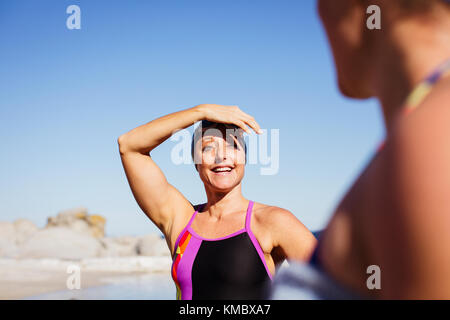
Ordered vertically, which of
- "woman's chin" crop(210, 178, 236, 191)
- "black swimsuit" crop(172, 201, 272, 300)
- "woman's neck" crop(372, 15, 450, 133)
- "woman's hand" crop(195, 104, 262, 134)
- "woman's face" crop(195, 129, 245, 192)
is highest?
"woman's hand" crop(195, 104, 262, 134)

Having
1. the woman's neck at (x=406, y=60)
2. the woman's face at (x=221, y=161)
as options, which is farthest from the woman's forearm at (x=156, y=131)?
the woman's neck at (x=406, y=60)

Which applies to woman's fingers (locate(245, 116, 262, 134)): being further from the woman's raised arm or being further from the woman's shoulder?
the woman's shoulder

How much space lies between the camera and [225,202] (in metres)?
3.03

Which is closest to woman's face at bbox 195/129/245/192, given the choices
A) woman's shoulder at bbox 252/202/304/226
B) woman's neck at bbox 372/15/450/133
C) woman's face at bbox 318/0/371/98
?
woman's shoulder at bbox 252/202/304/226

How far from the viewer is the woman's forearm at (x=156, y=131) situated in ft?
9.50

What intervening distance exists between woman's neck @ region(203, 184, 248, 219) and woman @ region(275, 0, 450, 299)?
92.7 inches

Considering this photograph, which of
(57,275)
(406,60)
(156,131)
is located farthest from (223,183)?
(57,275)

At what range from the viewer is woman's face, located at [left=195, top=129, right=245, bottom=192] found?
2947 millimetres

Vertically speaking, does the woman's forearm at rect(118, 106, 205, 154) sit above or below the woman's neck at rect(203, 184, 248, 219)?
above

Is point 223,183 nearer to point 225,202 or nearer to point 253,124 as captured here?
point 225,202

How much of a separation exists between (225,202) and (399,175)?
8.41 feet

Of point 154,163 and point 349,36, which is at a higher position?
point 349,36
